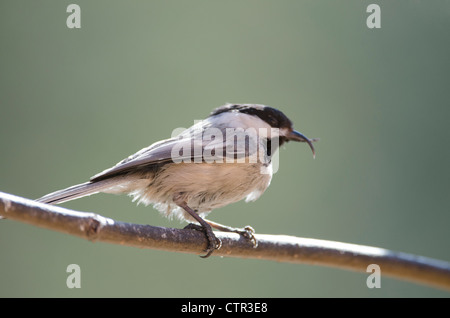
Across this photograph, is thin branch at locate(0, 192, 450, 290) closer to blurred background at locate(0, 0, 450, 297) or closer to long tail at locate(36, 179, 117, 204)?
long tail at locate(36, 179, 117, 204)

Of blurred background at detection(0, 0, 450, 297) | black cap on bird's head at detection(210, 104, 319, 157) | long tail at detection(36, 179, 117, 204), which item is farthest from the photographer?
blurred background at detection(0, 0, 450, 297)

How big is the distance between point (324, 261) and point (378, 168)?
2.69 meters

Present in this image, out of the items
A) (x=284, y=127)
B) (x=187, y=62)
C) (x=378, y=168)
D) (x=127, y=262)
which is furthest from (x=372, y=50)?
(x=127, y=262)

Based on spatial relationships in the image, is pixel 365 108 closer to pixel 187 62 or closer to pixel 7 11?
pixel 187 62

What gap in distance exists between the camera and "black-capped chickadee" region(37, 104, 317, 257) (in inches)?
85.4

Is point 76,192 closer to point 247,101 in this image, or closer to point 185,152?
point 185,152

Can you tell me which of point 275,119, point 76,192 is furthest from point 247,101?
point 76,192

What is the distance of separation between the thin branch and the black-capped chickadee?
76 millimetres

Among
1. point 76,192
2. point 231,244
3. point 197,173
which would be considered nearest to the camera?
point 76,192

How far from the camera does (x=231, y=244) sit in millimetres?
2074

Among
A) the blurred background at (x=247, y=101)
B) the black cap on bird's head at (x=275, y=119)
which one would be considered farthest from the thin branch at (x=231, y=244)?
the blurred background at (x=247, y=101)

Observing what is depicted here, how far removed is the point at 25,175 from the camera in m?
3.99

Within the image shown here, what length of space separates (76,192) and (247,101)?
7.85ft

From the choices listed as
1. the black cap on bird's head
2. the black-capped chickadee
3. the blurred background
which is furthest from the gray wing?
the blurred background
